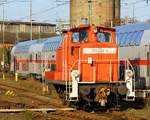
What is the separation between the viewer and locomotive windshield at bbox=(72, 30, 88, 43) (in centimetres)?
1855

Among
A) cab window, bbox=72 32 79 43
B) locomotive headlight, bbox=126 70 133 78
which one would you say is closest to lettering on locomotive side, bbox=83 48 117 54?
cab window, bbox=72 32 79 43

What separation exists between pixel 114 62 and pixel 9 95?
8.60 m

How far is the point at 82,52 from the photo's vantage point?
18.4 meters

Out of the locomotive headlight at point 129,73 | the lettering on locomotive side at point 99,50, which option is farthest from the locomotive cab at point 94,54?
the locomotive headlight at point 129,73

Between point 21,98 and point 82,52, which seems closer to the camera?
point 82,52

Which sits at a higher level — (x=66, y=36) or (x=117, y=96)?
(x=66, y=36)

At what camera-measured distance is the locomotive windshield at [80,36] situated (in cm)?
1855

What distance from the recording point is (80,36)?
61.5 feet

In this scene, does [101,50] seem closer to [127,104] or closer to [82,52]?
[82,52]

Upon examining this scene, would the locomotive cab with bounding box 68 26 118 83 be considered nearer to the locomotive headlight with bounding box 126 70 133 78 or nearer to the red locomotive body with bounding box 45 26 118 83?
the red locomotive body with bounding box 45 26 118 83

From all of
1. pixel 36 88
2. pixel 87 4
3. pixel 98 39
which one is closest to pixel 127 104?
pixel 98 39

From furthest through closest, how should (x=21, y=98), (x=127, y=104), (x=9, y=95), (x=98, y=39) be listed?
(x=9, y=95) < (x=21, y=98) < (x=127, y=104) < (x=98, y=39)

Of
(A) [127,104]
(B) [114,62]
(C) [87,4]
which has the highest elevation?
(C) [87,4]

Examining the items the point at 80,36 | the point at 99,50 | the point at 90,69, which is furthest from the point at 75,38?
the point at 90,69
